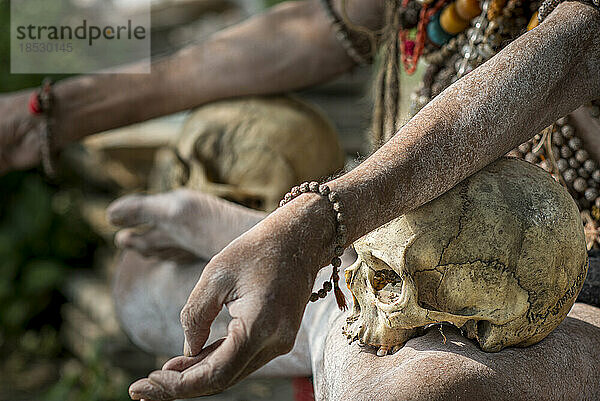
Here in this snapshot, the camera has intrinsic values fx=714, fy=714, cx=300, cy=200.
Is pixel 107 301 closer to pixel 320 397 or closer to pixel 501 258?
pixel 320 397

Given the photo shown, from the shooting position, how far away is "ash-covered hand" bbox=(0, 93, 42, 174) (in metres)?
1.20

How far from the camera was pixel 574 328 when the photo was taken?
0.70 metres

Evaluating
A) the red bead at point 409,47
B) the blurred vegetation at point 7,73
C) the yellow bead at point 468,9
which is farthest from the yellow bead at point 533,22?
the blurred vegetation at point 7,73

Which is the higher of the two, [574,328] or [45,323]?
[574,328]

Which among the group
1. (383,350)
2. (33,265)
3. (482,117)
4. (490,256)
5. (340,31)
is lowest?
(33,265)

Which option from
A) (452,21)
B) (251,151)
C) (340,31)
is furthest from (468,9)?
(251,151)

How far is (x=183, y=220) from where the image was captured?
1.00 m

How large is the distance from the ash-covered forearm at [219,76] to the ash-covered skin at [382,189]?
61cm

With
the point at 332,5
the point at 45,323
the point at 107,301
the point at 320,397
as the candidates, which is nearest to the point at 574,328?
the point at 320,397

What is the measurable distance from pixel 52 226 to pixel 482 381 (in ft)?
7.31

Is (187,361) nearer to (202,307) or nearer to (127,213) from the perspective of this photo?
(202,307)

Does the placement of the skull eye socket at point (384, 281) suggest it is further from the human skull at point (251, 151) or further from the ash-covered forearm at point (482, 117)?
the human skull at point (251, 151)

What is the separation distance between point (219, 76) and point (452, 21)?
1.49ft

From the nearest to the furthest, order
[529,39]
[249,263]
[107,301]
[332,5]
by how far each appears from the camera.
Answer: [249,263] → [529,39] → [332,5] → [107,301]
